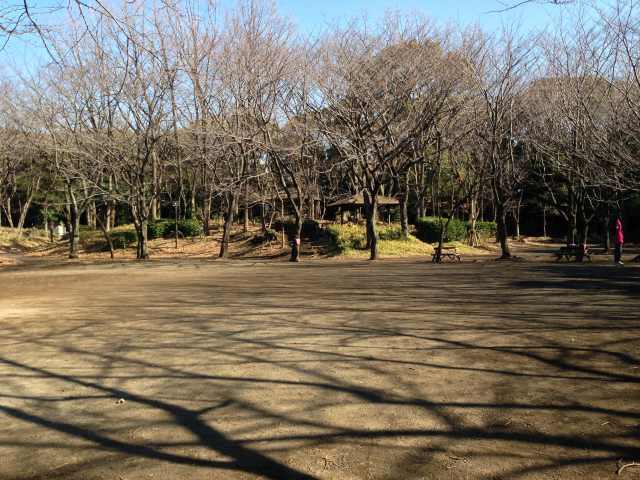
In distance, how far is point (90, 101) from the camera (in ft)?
95.8

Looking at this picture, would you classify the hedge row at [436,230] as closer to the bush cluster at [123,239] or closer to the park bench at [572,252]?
the park bench at [572,252]

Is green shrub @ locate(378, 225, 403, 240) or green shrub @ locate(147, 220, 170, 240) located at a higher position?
green shrub @ locate(147, 220, 170, 240)

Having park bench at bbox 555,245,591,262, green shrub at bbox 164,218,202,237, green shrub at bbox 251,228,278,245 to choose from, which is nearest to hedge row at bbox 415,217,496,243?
green shrub at bbox 251,228,278,245

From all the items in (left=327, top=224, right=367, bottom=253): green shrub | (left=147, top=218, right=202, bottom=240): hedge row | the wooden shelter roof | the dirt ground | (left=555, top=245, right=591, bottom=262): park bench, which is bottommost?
the dirt ground

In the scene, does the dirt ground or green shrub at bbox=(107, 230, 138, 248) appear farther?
green shrub at bbox=(107, 230, 138, 248)

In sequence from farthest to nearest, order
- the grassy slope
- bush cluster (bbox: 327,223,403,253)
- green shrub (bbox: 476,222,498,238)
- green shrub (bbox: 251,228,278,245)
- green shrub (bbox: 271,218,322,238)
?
green shrub (bbox: 476,222,498,238) → green shrub (bbox: 251,228,278,245) → green shrub (bbox: 271,218,322,238) → bush cluster (bbox: 327,223,403,253) → the grassy slope

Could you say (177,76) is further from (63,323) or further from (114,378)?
(114,378)

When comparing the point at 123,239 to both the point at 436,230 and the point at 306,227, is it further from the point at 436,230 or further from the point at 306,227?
the point at 436,230

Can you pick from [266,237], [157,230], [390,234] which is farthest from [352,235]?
[157,230]

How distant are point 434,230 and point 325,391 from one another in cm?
3193

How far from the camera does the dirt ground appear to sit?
386cm

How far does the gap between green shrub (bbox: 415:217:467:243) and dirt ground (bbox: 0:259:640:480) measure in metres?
25.5

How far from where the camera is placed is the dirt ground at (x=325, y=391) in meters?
3.86

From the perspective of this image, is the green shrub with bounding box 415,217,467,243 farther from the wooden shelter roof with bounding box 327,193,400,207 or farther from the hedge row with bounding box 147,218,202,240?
the hedge row with bounding box 147,218,202,240
